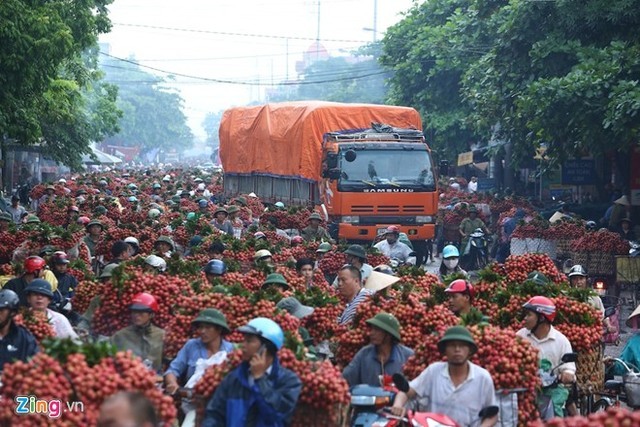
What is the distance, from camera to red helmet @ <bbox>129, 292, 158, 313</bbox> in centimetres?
1002

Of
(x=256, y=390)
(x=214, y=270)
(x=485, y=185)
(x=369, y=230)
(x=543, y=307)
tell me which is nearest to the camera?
(x=256, y=390)

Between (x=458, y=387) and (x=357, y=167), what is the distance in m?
19.7

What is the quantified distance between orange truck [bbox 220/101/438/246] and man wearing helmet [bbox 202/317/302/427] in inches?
766

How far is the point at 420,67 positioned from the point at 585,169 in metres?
14.1

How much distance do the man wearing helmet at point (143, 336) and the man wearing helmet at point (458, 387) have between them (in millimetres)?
2404

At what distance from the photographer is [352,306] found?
12.1 meters

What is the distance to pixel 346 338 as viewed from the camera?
399 inches

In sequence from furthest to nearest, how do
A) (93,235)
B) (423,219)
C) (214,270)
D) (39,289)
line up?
(423,219)
(93,235)
(214,270)
(39,289)

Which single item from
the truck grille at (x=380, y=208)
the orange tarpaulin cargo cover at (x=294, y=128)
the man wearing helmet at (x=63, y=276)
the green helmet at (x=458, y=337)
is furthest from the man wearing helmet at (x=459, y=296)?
the orange tarpaulin cargo cover at (x=294, y=128)

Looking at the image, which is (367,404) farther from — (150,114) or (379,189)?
(150,114)

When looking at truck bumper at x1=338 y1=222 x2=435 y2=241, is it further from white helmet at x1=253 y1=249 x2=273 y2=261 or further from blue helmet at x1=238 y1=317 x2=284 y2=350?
blue helmet at x1=238 y1=317 x2=284 y2=350

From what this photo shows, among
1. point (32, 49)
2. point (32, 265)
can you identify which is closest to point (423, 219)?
point (32, 49)

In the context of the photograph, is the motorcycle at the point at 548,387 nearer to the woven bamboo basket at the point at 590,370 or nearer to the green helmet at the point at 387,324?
the woven bamboo basket at the point at 590,370

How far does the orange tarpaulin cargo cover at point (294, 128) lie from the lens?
30266 mm
